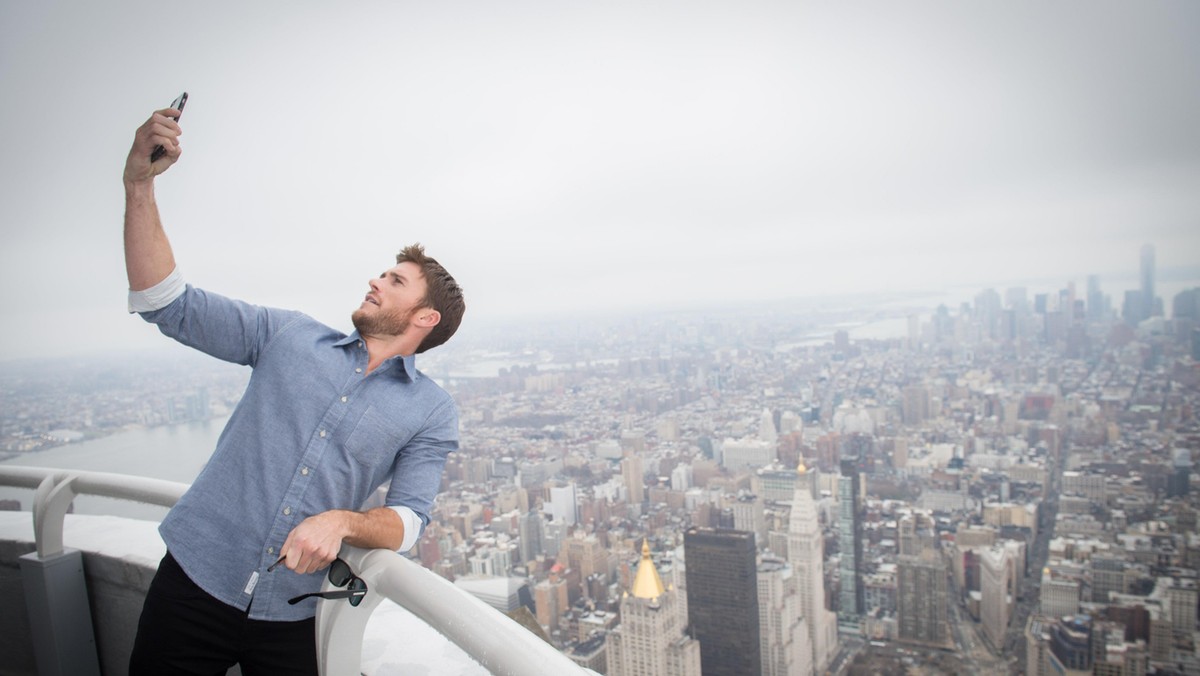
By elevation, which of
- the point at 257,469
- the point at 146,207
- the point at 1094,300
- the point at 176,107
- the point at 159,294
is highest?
the point at 176,107

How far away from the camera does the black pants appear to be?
0.90 m

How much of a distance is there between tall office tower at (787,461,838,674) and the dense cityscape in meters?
Answer: 0.02

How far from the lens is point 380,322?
3.33ft

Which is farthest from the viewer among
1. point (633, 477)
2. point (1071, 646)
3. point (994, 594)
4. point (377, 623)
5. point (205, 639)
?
point (633, 477)

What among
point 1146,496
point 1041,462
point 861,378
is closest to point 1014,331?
point 861,378

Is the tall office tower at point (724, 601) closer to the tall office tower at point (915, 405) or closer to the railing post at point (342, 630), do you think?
the tall office tower at point (915, 405)

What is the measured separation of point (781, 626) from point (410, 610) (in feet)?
20.6

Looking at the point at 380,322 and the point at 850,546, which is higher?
the point at 380,322

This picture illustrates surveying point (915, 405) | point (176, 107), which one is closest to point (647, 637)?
point (176, 107)

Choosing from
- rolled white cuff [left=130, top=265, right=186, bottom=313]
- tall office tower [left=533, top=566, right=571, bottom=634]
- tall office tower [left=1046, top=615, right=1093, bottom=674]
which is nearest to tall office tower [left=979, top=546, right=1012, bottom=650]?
tall office tower [left=1046, top=615, right=1093, bottom=674]

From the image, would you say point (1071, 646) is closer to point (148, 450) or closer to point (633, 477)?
point (633, 477)

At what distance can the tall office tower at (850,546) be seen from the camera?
643 centimetres

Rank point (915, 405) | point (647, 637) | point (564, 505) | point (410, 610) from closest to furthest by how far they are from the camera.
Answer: point (410, 610) → point (647, 637) → point (564, 505) → point (915, 405)

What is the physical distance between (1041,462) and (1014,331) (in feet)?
14.7
